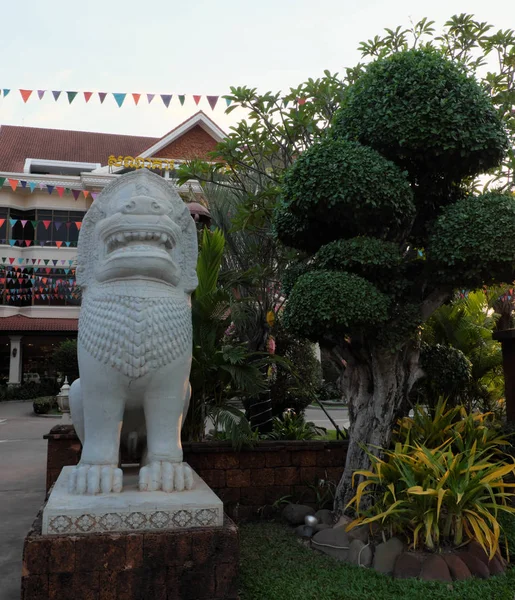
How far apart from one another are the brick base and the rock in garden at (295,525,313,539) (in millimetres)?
1538

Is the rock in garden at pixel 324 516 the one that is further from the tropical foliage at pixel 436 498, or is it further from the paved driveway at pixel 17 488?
the paved driveway at pixel 17 488

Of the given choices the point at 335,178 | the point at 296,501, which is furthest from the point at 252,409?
the point at 335,178

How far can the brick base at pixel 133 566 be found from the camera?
253 cm

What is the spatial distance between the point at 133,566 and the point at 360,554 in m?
1.69

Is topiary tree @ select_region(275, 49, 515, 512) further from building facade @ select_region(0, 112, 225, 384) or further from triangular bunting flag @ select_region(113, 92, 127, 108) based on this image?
building facade @ select_region(0, 112, 225, 384)

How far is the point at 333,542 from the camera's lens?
12.6 feet

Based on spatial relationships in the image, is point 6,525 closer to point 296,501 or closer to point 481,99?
point 296,501

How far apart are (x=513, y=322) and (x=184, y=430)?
6.74 metres

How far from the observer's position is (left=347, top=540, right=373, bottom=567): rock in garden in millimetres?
3588

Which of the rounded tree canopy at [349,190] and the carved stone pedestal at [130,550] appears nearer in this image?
the carved stone pedestal at [130,550]

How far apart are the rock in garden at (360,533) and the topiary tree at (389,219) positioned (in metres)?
0.37

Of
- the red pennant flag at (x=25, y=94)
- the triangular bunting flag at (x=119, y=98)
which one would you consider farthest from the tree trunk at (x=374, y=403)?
the red pennant flag at (x=25, y=94)

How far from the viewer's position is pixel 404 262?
175 inches

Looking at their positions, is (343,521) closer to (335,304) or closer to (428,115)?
(335,304)
